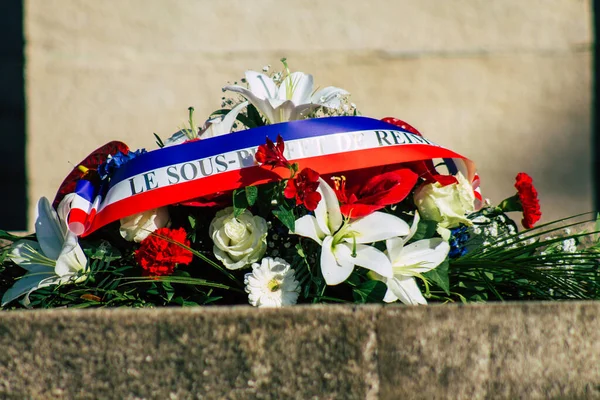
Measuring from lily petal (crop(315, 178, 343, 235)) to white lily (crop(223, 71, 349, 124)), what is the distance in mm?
241

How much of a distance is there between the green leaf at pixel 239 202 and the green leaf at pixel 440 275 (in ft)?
1.03

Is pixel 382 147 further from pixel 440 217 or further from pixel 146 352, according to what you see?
pixel 146 352

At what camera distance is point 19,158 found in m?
2.58

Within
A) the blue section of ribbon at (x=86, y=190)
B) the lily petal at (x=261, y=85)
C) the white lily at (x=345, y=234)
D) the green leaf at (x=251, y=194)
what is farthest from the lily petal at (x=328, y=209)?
the blue section of ribbon at (x=86, y=190)

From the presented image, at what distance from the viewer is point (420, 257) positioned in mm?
1113

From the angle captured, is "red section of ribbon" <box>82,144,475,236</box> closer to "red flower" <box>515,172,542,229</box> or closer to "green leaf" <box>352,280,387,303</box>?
"green leaf" <box>352,280,387,303</box>

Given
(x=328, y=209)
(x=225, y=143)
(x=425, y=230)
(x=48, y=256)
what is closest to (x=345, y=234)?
(x=328, y=209)

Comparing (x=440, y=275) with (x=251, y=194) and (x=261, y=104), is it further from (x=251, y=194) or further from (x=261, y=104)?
(x=261, y=104)

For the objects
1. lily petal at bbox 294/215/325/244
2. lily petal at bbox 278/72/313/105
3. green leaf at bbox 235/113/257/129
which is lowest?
lily petal at bbox 294/215/325/244

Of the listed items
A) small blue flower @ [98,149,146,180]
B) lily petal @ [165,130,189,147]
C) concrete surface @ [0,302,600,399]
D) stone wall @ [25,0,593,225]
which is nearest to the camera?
concrete surface @ [0,302,600,399]

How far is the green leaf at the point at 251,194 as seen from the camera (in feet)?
3.60

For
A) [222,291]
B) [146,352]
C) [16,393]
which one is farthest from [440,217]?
[16,393]

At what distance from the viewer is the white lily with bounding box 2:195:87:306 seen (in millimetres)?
1131

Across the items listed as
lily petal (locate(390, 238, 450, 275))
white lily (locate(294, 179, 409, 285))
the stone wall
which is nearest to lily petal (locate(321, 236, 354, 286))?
white lily (locate(294, 179, 409, 285))
